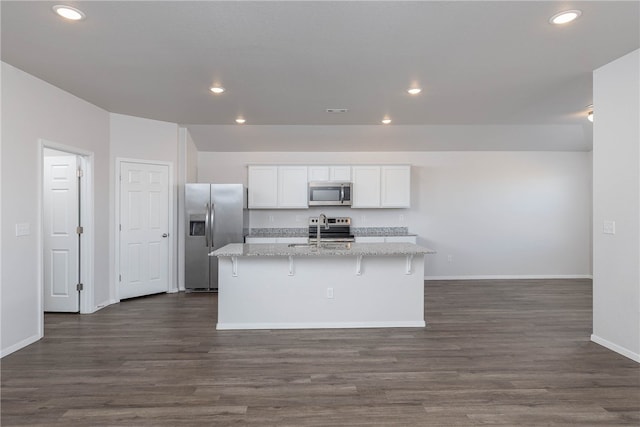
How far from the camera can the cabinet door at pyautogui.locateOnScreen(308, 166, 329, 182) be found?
6.48 meters

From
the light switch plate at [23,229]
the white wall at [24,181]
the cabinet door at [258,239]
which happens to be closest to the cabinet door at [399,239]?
the cabinet door at [258,239]

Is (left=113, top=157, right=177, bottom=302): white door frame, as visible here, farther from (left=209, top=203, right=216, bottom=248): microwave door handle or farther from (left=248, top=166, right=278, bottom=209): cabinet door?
(left=248, top=166, right=278, bottom=209): cabinet door

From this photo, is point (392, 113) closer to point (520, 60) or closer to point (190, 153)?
point (520, 60)

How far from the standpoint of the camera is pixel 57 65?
3.33 meters

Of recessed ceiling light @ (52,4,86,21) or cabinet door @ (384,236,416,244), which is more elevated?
recessed ceiling light @ (52,4,86,21)

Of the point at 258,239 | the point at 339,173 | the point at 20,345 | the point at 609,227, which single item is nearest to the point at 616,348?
the point at 609,227

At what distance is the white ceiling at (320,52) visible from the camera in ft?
7.98

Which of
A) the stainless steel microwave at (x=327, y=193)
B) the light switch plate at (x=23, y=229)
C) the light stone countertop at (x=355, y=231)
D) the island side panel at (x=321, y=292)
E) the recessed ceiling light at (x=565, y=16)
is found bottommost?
the island side panel at (x=321, y=292)

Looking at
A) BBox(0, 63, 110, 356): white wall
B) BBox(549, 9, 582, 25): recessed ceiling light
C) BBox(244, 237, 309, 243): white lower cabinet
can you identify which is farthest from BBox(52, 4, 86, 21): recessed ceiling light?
BBox(244, 237, 309, 243): white lower cabinet

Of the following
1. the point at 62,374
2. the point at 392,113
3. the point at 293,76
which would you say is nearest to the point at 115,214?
the point at 62,374

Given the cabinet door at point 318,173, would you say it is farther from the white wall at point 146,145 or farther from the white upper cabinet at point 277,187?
the white wall at point 146,145

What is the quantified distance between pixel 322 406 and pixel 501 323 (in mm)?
2689

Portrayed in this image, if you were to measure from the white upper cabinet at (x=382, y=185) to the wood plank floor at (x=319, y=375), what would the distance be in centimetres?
258

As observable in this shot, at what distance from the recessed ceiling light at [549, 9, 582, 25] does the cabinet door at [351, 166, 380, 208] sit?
4.04 metres
